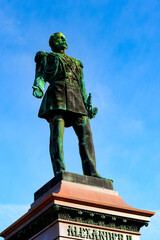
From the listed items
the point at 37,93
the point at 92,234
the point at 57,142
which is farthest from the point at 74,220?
the point at 37,93

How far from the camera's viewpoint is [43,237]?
11.5 metres

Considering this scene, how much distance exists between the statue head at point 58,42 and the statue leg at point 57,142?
7.61ft

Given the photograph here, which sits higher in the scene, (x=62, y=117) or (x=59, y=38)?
(x=59, y=38)

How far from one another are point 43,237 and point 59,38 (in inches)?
229

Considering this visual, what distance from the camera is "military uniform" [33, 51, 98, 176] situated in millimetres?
13047

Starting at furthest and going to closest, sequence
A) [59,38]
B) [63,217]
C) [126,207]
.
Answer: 1. [59,38]
2. [126,207]
3. [63,217]

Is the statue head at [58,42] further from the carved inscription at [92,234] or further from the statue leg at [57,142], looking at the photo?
the carved inscription at [92,234]

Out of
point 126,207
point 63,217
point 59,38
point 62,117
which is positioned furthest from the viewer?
point 59,38

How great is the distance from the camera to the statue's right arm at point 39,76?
13281 millimetres

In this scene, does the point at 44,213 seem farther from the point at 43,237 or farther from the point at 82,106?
the point at 82,106

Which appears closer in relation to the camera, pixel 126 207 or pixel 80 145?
pixel 126 207

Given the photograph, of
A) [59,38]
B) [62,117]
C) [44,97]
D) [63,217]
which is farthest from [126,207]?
[59,38]

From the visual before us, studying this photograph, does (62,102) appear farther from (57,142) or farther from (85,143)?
(85,143)

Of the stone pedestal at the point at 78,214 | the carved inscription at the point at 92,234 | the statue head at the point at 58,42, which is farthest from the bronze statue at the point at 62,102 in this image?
the carved inscription at the point at 92,234
